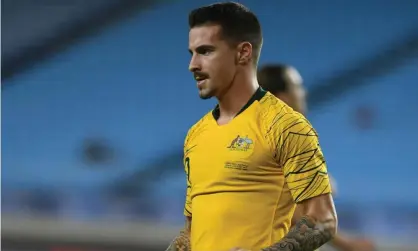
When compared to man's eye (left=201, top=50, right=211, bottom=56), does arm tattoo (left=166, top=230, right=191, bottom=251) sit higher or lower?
lower

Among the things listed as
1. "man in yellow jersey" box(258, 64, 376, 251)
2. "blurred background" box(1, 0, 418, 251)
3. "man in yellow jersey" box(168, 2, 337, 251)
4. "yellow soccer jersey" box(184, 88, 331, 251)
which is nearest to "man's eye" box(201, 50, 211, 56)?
"man in yellow jersey" box(168, 2, 337, 251)

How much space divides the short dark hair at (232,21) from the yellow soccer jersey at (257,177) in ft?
0.43

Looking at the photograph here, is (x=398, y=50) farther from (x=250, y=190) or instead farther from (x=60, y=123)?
(x=250, y=190)

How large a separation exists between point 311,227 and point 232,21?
0.42 metres

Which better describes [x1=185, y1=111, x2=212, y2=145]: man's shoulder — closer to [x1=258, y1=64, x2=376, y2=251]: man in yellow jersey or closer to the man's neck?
the man's neck

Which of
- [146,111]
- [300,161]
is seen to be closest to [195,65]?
[300,161]

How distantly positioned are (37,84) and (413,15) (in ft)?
6.53

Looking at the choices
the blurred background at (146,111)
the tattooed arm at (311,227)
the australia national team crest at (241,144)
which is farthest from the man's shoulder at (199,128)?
the blurred background at (146,111)

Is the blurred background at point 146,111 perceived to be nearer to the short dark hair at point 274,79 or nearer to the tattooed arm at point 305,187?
the short dark hair at point 274,79

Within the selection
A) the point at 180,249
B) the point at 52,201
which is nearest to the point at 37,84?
the point at 52,201

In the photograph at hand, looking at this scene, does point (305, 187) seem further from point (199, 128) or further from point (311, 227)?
point (199, 128)

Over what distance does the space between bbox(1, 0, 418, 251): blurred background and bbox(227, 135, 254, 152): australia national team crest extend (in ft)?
8.37

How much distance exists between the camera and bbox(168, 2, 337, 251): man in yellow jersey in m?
1.45

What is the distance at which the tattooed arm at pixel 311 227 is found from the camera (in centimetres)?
144
